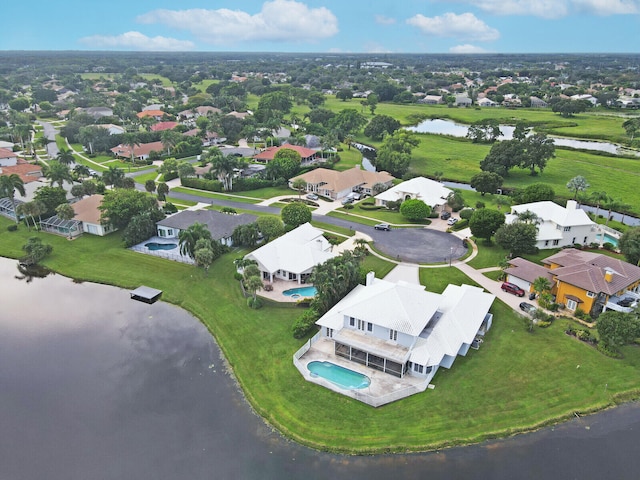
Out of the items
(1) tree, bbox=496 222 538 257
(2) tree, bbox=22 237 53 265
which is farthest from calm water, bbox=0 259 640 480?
(1) tree, bbox=496 222 538 257

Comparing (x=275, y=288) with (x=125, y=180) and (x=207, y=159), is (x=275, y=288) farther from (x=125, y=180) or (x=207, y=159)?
(x=207, y=159)

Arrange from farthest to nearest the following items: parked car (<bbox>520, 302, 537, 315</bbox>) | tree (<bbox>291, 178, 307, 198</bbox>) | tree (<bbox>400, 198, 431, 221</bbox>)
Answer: tree (<bbox>291, 178, 307, 198</bbox>) < tree (<bbox>400, 198, 431, 221</bbox>) < parked car (<bbox>520, 302, 537, 315</bbox>)

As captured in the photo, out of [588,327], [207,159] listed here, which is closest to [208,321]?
[588,327]

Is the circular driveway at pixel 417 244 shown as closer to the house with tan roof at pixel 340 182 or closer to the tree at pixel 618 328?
the house with tan roof at pixel 340 182

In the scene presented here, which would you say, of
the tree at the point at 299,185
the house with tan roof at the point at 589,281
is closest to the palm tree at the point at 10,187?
the tree at the point at 299,185

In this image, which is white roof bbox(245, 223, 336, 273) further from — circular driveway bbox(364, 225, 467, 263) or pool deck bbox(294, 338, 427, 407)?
pool deck bbox(294, 338, 427, 407)

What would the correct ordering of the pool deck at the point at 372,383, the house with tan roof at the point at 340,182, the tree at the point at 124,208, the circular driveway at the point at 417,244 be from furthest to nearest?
the house with tan roof at the point at 340,182 < the tree at the point at 124,208 < the circular driveway at the point at 417,244 < the pool deck at the point at 372,383

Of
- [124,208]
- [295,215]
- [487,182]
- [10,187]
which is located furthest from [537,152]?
[10,187]
